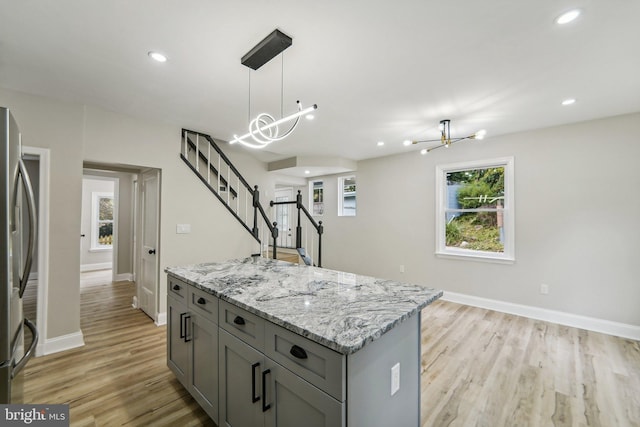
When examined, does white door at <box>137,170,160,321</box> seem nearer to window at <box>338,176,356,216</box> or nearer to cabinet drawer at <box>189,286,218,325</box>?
cabinet drawer at <box>189,286,218,325</box>

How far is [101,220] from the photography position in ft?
22.7

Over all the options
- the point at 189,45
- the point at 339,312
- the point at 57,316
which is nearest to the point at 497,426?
the point at 339,312

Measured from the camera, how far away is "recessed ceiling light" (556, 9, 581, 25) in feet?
5.20

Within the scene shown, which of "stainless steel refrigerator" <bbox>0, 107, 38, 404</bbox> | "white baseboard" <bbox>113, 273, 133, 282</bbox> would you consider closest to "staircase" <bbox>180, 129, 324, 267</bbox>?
"stainless steel refrigerator" <bbox>0, 107, 38, 404</bbox>

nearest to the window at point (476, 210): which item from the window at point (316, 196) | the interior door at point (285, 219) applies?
the window at point (316, 196)

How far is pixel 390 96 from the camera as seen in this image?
9.02 feet

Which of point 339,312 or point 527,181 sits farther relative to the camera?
point 527,181

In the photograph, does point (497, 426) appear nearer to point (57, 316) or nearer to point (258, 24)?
point (258, 24)

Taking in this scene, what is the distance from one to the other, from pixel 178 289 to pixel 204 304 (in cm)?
46

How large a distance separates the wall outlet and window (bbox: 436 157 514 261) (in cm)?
351

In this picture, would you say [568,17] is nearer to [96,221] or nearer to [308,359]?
[308,359]

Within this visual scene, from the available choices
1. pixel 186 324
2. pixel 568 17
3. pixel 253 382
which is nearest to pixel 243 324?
pixel 253 382

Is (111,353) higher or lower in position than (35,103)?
lower

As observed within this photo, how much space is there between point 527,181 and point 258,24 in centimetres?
396
